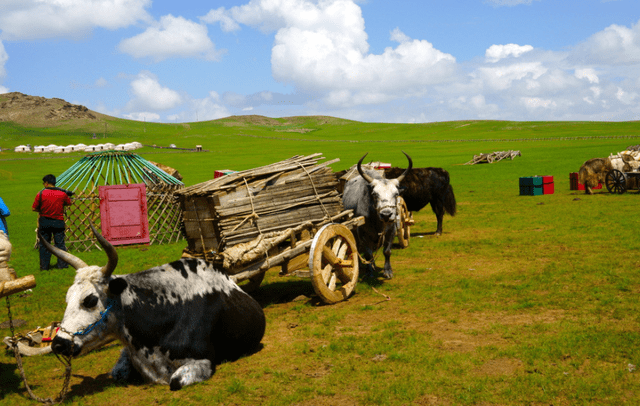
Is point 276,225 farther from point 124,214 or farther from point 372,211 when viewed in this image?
point 124,214

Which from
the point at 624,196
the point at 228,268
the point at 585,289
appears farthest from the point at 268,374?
the point at 624,196

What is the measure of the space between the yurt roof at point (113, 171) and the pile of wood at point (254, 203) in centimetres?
1092

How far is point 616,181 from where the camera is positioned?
Result: 20.8 metres

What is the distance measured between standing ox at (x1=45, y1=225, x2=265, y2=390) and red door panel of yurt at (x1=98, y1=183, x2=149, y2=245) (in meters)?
11.6

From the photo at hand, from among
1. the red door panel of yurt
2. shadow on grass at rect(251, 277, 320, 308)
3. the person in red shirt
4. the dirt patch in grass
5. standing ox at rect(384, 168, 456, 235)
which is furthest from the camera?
the red door panel of yurt

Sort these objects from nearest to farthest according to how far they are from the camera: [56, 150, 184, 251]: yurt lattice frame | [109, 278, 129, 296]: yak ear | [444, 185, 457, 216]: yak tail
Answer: [109, 278, 129, 296]: yak ear < [444, 185, 457, 216]: yak tail < [56, 150, 184, 251]: yurt lattice frame

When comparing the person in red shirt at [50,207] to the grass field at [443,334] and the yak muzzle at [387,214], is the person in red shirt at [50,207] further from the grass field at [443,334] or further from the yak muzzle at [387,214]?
the yak muzzle at [387,214]

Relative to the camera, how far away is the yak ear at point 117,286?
4.29 meters

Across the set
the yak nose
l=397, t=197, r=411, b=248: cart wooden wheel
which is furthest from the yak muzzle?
l=397, t=197, r=411, b=248: cart wooden wheel

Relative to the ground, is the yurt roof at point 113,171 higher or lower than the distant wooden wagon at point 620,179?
higher

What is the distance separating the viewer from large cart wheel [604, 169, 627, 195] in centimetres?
2067

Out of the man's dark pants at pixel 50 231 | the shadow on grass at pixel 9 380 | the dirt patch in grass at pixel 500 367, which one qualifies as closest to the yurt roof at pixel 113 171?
the man's dark pants at pixel 50 231

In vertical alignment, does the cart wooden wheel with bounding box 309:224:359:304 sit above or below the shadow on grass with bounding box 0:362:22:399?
above

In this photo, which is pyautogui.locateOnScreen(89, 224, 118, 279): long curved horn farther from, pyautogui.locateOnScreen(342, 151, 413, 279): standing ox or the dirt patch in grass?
pyautogui.locateOnScreen(342, 151, 413, 279): standing ox
